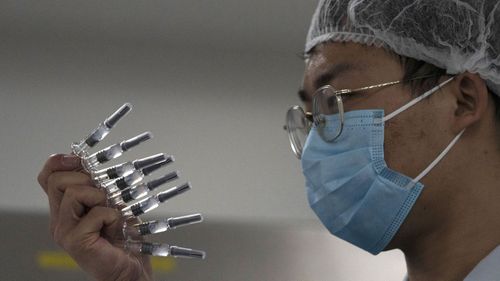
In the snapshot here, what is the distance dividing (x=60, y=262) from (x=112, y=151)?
1430 millimetres

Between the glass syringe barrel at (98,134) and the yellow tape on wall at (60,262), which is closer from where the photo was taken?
the glass syringe barrel at (98,134)

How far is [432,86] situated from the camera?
1.13 meters

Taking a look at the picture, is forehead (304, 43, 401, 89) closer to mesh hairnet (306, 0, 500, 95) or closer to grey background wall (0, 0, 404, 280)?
mesh hairnet (306, 0, 500, 95)

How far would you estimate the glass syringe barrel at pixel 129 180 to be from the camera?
4.13 feet

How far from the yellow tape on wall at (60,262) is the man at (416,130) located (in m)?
1.46

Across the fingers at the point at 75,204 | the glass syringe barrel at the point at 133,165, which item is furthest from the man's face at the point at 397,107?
the fingers at the point at 75,204

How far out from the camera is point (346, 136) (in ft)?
3.85

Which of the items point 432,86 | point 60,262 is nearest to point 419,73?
point 432,86

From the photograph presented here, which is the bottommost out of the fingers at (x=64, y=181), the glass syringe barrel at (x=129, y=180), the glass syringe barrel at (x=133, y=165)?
the glass syringe barrel at (x=129, y=180)

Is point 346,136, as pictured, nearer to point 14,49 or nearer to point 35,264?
point 35,264

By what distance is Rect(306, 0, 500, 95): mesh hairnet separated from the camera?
113cm

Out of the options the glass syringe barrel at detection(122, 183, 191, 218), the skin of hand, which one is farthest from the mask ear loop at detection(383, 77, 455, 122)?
the skin of hand

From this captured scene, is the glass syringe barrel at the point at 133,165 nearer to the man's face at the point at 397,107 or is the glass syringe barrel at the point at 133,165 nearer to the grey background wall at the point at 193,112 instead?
the man's face at the point at 397,107

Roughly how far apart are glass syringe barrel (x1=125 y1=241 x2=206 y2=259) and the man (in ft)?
0.79
